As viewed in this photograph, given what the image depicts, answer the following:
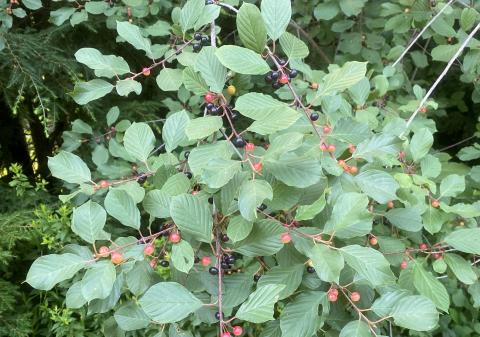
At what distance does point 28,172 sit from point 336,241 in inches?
104

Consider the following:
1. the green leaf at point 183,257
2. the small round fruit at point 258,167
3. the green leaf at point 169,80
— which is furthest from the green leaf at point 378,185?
the green leaf at point 169,80

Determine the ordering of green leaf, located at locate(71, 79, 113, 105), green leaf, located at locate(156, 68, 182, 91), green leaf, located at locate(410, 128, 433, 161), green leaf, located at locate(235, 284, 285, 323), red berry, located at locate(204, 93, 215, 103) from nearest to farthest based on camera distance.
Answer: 1. green leaf, located at locate(235, 284, 285, 323)
2. red berry, located at locate(204, 93, 215, 103)
3. green leaf, located at locate(71, 79, 113, 105)
4. green leaf, located at locate(156, 68, 182, 91)
5. green leaf, located at locate(410, 128, 433, 161)

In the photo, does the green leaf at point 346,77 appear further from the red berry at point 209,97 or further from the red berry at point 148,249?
the red berry at point 148,249

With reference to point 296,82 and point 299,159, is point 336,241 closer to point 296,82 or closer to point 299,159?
point 299,159

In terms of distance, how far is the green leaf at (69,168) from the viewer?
0.99 metres

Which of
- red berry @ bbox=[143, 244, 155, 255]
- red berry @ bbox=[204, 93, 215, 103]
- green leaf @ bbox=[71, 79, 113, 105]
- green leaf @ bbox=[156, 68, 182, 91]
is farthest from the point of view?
green leaf @ bbox=[156, 68, 182, 91]

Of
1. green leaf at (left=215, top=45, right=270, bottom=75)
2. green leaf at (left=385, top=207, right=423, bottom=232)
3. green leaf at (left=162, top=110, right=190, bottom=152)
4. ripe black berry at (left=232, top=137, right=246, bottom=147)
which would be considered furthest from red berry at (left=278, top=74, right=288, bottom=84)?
green leaf at (left=385, top=207, right=423, bottom=232)

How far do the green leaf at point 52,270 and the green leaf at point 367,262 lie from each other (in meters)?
0.44

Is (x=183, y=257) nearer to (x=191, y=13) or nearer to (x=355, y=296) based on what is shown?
(x=355, y=296)

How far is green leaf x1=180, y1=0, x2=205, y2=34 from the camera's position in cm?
107

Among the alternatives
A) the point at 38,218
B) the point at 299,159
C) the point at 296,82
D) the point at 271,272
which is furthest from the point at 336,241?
the point at 38,218

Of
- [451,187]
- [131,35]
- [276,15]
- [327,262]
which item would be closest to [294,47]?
[276,15]

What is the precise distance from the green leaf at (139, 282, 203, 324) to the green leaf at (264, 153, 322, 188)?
0.79 ft

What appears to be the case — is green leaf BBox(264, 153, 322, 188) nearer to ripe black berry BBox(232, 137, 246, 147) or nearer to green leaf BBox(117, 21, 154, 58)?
ripe black berry BBox(232, 137, 246, 147)
